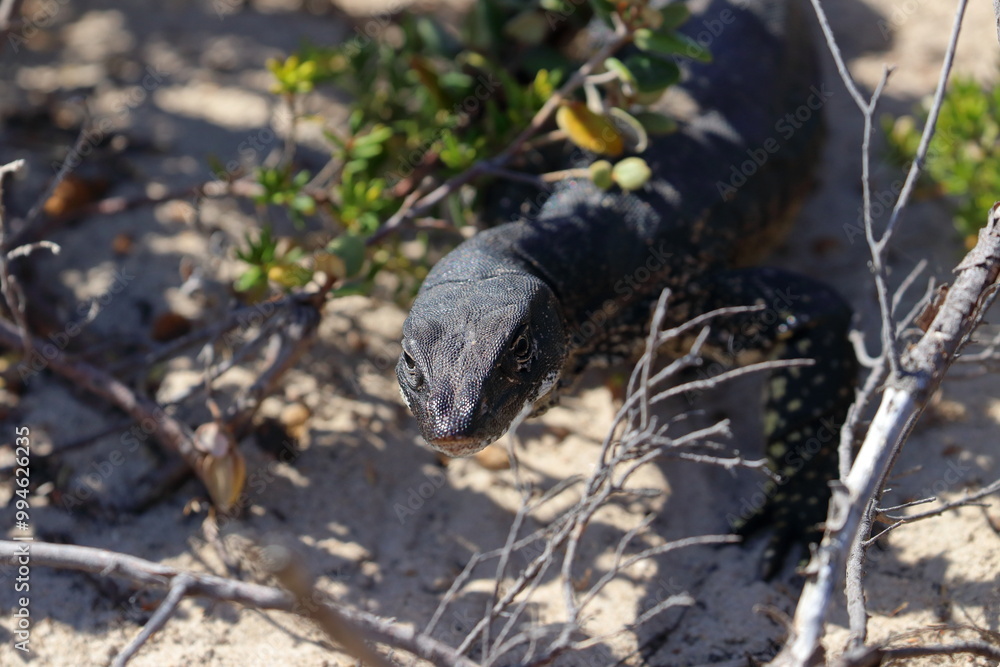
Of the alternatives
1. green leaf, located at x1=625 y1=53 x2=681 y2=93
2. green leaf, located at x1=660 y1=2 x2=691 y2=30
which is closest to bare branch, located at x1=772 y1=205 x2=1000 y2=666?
green leaf, located at x1=625 y1=53 x2=681 y2=93

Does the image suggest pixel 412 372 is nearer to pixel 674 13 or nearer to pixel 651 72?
pixel 651 72

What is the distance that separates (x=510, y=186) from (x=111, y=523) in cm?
223

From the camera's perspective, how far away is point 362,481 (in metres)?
3.66

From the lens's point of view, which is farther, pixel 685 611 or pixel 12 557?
pixel 685 611

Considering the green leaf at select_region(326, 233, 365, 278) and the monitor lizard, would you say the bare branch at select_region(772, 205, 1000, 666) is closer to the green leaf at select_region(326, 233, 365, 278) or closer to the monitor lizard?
the monitor lizard

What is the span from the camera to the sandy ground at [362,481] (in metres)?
3.08

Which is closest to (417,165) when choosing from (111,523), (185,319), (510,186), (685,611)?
(510,186)

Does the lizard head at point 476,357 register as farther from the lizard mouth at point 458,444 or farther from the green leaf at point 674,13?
the green leaf at point 674,13

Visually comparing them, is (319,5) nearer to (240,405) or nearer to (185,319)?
(185,319)

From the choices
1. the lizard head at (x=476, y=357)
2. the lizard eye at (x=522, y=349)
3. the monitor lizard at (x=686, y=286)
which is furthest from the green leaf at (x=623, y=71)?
the lizard eye at (x=522, y=349)

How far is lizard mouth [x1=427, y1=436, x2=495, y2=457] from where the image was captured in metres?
2.61

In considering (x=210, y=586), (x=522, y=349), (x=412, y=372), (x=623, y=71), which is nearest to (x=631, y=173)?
(x=623, y=71)

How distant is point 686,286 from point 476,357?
137 centimetres

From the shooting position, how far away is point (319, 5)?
20.0 feet
